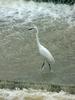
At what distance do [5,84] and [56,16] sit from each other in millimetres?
5613

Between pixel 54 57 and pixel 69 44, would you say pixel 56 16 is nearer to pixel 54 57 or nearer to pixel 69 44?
pixel 69 44

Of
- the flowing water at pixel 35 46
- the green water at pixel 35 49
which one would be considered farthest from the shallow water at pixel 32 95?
the green water at pixel 35 49

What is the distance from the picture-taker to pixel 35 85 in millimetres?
6023

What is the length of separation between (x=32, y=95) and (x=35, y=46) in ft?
9.77

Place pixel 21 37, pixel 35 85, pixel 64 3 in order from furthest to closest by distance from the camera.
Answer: pixel 64 3 < pixel 21 37 < pixel 35 85

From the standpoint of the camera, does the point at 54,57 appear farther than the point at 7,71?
Yes

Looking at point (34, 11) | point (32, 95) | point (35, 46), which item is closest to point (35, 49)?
point (35, 46)

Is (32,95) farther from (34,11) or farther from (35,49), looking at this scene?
(34,11)

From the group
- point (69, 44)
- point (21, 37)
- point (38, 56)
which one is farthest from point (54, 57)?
point (21, 37)

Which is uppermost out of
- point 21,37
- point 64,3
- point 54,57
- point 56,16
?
point 64,3

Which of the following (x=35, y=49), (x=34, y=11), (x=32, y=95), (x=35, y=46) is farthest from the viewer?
(x=34, y=11)

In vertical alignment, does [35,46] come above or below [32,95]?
above

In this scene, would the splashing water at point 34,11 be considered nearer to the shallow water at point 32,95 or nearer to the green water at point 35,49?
the green water at point 35,49

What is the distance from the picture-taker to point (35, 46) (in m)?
8.66
